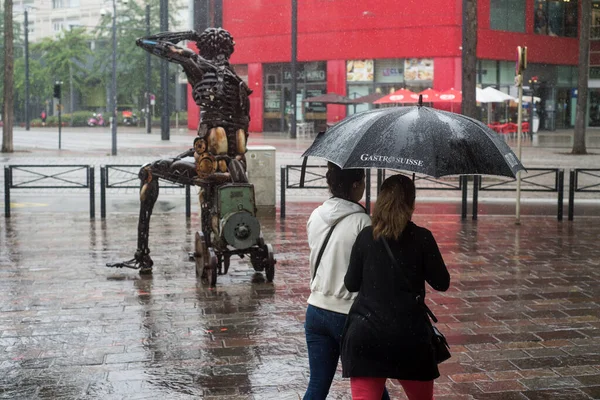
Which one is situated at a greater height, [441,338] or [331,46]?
[331,46]

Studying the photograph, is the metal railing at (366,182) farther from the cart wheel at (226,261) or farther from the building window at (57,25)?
the building window at (57,25)

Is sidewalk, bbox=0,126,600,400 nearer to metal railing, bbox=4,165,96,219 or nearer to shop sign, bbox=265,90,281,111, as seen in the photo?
metal railing, bbox=4,165,96,219

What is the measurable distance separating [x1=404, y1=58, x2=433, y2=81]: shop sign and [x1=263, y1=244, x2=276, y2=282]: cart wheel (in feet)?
124

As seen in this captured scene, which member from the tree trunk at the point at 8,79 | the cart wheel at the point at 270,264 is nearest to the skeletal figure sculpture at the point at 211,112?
the cart wheel at the point at 270,264

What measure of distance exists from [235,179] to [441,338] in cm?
516

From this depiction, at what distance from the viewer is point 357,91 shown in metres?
48.5

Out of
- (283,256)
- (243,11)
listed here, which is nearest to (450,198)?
(283,256)

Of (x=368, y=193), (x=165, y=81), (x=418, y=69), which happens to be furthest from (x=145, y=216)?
(x=418, y=69)

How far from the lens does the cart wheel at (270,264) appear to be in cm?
891

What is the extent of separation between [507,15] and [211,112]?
136 ft

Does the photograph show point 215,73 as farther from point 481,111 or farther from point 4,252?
point 481,111

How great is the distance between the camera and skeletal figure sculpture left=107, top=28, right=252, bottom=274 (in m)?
8.83

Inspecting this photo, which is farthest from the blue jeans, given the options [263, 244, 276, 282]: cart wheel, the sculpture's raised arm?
the sculpture's raised arm

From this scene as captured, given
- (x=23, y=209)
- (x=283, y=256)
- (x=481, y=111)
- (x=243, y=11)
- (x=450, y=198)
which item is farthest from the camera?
(x=243, y=11)
